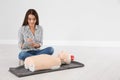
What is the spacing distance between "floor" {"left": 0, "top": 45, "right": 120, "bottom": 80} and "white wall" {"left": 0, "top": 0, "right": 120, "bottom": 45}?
221 mm

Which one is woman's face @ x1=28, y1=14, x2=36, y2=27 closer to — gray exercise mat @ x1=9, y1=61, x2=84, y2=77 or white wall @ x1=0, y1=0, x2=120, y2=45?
gray exercise mat @ x1=9, y1=61, x2=84, y2=77

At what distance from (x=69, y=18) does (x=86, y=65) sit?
3.34 feet

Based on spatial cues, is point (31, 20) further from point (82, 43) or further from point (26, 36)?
point (82, 43)

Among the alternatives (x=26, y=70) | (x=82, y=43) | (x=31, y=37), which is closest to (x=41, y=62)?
(x=26, y=70)

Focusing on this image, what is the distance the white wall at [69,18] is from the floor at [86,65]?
22 cm

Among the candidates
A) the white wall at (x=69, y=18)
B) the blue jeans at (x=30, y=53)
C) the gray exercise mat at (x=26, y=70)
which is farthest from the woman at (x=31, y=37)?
the white wall at (x=69, y=18)

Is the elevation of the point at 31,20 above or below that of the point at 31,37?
above

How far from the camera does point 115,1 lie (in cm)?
268

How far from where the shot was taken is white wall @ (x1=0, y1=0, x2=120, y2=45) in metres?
2.71

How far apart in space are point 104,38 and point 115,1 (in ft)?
1.31

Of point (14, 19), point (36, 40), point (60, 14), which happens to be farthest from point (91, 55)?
point (14, 19)

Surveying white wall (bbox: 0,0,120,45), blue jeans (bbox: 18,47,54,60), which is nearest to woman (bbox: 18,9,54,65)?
blue jeans (bbox: 18,47,54,60)

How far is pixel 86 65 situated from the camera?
1.84 metres

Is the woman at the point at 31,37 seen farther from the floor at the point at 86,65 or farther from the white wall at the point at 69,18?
the white wall at the point at 69,18
